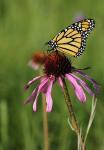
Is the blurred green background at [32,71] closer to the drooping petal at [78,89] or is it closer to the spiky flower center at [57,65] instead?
the spiky flower center at [57,65]

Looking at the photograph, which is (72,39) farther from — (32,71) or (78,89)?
(32,71)

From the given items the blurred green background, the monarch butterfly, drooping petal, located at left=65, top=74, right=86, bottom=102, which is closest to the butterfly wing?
the monarch butterfly

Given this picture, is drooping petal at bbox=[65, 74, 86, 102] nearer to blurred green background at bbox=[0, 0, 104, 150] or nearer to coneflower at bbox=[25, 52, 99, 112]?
coneflower at bbox=[25, 52, 99, 112]

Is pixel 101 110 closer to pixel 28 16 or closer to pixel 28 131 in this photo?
pixel 28 131

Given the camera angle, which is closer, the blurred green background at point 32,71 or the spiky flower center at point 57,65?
the spiky flower center at point 57,65

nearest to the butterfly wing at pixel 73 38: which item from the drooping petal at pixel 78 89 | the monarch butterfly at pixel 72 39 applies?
the monarch butterfly at pixel 72 39

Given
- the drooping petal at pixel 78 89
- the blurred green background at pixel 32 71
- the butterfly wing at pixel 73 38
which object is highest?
the butterfly wing at pixel 73 38

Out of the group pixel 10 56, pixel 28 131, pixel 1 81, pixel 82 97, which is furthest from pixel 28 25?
pixel 82 97
